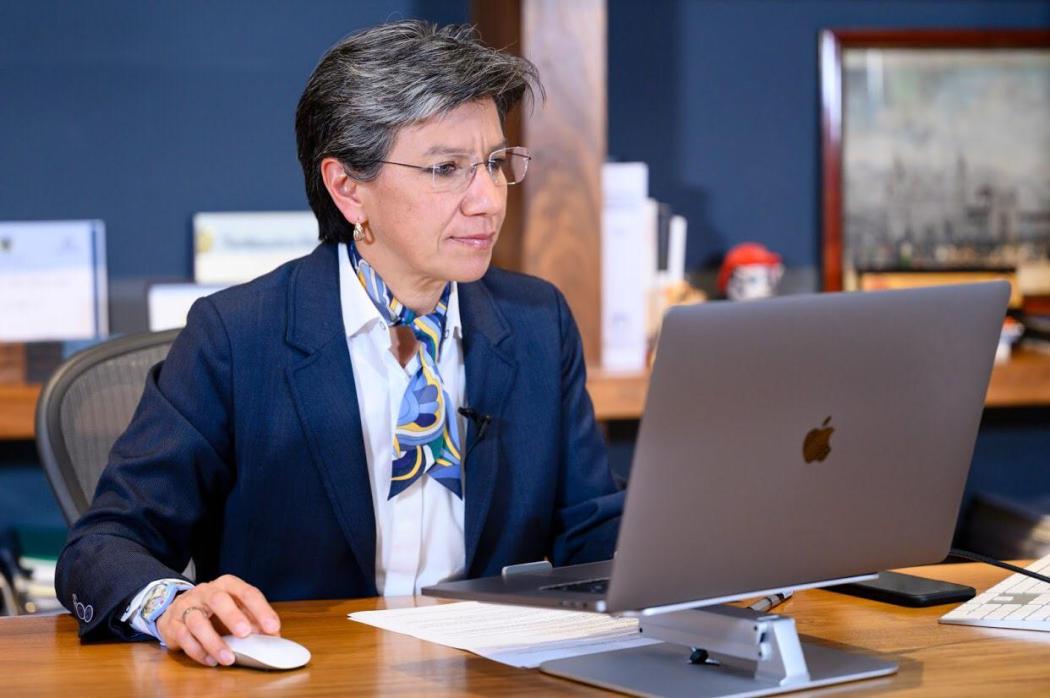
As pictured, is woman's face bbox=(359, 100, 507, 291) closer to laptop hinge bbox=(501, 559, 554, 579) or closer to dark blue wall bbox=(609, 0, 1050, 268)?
laptop hinge bbox=(501, 559, 554, 579)

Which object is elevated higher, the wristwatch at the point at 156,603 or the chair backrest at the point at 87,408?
the chair backrest at the point at 87,408

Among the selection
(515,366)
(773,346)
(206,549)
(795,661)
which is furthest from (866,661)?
(206,549)

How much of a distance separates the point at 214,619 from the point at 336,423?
1.48 feet

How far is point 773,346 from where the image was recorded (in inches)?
49.7

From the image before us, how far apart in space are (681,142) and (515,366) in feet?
5.35

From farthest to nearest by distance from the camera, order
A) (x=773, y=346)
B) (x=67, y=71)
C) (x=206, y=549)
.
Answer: (x=67, y=71), (x=206, y=549), (x=773, y=346)

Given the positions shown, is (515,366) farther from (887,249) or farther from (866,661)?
(887,249)

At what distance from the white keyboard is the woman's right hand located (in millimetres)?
746

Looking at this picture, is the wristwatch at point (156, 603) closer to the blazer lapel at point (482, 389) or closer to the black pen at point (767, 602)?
the blazer lapel at point (482, 389)

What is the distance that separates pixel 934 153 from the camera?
3621 millimetres

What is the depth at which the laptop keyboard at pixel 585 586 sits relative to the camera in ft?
4.37

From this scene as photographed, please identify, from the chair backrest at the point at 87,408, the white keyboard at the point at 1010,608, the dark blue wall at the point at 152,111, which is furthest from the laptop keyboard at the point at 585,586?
the dark blue wall at the point at 152,111

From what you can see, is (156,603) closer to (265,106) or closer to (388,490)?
(388,490)

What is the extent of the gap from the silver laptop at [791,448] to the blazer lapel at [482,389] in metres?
0.47
